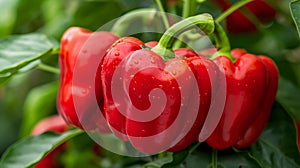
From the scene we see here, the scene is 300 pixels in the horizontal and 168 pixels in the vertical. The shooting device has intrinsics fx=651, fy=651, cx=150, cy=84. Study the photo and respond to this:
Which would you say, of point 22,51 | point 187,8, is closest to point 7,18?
point 22,51

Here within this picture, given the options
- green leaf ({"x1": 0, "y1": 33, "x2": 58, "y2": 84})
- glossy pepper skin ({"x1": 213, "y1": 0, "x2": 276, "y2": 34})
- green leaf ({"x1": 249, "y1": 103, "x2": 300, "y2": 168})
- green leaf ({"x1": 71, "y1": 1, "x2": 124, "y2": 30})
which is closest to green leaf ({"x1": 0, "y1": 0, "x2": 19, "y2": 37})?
green leaf ({"x1": 71, "y1": 1, "x2": 124, "y2": 30})

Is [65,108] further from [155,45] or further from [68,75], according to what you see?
[155,45]

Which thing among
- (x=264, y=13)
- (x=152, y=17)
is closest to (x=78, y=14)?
(x=152, y=17)

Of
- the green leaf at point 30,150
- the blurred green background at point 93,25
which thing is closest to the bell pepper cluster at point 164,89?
the green leaf at point 30,150

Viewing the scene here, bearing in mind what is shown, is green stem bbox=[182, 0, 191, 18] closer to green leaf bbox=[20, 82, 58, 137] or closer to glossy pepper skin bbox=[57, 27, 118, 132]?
glossy pepper skin bbox=[57, 27, 118, 132]

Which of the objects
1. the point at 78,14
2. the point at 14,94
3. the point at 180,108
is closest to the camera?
the point at 180,108

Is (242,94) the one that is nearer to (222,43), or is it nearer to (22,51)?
(222,43)
